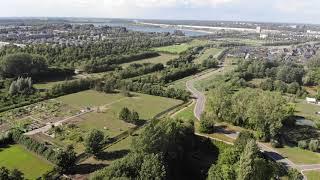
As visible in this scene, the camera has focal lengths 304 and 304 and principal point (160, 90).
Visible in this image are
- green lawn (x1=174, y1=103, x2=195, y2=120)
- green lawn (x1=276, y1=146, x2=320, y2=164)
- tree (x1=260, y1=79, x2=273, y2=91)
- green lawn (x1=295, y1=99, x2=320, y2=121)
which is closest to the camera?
green lawn (x1=276, y1=146, x2=320, y2=164)

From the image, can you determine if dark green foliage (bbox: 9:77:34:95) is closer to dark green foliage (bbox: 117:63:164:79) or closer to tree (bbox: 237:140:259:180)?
dark green foliage (bbox: 117:63:164:79)

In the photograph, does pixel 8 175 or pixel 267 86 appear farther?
pixel 267 86

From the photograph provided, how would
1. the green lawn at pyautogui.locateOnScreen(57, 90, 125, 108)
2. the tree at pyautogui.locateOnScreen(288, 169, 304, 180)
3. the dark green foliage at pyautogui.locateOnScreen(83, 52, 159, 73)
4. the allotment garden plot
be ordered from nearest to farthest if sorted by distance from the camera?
1. the tree at pyautogui.locateOnScreen(288, 169, 304, 180)
2. the allotment garden plot
3. the green lawn at pyautogui.locateOnScreen(57, 90, 125, 108)
4. the dark green foliage at pyautogui.locateOnScreen(83, 52, 159, 73)

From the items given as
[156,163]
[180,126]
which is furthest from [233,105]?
[156,163]

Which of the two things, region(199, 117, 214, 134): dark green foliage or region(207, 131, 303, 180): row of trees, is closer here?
region(207, 131, 303, 180): row of trees

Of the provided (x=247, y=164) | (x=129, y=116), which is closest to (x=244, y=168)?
(x=247, y=164)

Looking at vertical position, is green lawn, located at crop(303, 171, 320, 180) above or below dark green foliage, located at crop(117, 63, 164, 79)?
below

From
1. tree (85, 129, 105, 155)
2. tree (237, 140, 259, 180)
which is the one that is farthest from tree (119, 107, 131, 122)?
tree (237, 140, 259, 180)

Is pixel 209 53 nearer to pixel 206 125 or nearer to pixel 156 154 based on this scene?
pixel 206 125

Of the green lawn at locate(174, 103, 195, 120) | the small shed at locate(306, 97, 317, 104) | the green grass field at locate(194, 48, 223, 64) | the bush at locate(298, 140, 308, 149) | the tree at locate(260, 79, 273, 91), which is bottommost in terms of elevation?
the bush at locate(298, 140, 308, 149)
